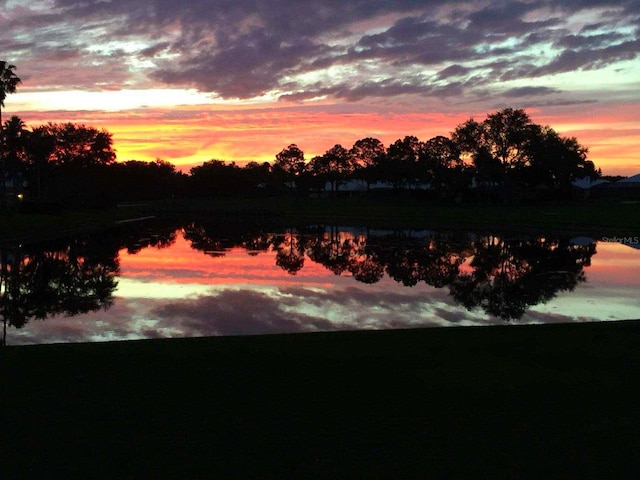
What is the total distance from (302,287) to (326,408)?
45.1 ft

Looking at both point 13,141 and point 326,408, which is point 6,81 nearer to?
point 13,141

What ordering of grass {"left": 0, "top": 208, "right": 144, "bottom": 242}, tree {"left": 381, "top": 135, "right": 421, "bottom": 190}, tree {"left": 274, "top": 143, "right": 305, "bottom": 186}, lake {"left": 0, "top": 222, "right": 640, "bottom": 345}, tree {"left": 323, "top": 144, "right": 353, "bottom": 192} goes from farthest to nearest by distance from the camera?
1. tree {"left": 274, "top": 143, "right": 305, "bottom": 186}
2. tree {"left": 323, "top": 144, "right": 353, "bottom": 192}
3. tree {"left": 381, "top": 135, "right": 421, "bottom": 190}
4. grass {"left": 0, "top": 208, "right": 144, "bottom": 242}
5. lake {"left": 0, "top": 222, "right": 640, "bottom": 345}

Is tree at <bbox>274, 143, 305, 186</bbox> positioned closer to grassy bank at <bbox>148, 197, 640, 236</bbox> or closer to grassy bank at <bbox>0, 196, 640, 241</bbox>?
grassy bank at <bbox>148, 197, 640, 236</bbox>

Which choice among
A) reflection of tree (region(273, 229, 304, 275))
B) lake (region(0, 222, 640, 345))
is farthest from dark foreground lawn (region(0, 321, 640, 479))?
reflection of tree (region(273, 229, 304, 275))

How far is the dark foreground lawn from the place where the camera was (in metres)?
5.70

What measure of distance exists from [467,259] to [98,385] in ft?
76.5

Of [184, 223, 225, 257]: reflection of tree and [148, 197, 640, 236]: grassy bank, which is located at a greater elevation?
[148, 197, 640, 236]: grassy bank

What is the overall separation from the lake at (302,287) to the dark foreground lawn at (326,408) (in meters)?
4.04

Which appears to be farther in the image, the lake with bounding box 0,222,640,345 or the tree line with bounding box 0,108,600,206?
the tree line with bounding box 0,108,600,206

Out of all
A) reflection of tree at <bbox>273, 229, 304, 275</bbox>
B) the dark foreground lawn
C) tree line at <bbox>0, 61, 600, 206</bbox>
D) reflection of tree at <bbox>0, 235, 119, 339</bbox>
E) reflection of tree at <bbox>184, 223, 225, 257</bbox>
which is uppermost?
tree line at <bbox>0, 61, 600, 206</bbox>

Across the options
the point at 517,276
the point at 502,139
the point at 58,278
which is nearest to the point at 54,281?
the point at 58,278

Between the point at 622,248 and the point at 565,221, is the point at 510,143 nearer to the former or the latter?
the point at 565,221

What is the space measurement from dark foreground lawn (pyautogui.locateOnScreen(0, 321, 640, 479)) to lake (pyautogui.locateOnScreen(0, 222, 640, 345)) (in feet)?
13.2

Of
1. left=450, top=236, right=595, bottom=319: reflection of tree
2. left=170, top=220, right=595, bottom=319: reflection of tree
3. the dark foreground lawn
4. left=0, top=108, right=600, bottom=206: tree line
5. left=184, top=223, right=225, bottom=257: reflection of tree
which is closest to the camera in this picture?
the dark foreground lawn
